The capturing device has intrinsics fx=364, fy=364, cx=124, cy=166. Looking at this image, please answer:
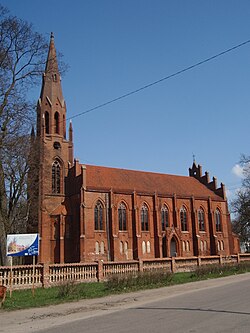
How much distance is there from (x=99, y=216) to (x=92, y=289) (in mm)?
24979

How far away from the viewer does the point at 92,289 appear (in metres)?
19.0

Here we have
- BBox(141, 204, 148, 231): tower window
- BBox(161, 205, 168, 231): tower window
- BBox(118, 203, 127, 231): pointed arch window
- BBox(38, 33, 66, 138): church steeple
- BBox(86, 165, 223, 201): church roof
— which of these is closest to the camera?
BBox(118, 203, 127, 231): pointed arch window

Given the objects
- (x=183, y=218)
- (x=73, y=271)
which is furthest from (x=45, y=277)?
(x=183, y=218)

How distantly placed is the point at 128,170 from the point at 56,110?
45.7 ft

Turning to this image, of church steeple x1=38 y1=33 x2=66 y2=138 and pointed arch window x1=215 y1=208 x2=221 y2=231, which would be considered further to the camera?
pointed arch window x1=215 y1=208 x2=221 y2=231

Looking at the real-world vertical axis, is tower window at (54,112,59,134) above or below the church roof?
above

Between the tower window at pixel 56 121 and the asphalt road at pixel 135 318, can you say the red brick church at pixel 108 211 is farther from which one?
the asphalt road at pixel 135 318

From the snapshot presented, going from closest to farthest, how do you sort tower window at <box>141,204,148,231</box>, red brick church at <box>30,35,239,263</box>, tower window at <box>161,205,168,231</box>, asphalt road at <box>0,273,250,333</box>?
asphalt road at <box>0,273,250,333</box> < red brick church at <box>30,35,239,263</box> < tower window at <box>141,204,148,231</box> < tower window at <box>161,205,168,231</box>

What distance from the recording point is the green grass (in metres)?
15.1

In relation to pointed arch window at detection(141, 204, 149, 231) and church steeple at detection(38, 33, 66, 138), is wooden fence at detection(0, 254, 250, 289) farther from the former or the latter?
church steeple at detection(38, 33, 66, 138)

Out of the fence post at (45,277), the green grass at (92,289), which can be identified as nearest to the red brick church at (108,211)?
the fence post at (45,277)

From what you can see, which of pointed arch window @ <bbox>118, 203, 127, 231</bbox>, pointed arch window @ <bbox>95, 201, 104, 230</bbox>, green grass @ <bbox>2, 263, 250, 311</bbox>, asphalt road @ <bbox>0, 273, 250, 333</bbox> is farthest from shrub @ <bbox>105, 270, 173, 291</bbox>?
pointed arch window @ <bbox>118, 203, 127, 231</bbox>

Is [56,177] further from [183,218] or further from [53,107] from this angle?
[183,218]

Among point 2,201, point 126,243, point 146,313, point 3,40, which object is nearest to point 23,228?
point 126,243
